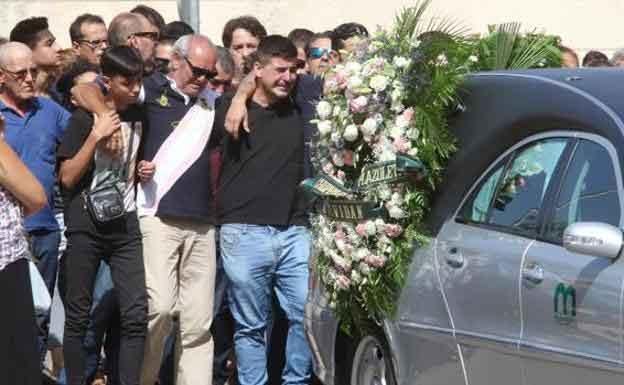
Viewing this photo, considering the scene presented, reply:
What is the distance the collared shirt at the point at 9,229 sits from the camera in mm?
5863

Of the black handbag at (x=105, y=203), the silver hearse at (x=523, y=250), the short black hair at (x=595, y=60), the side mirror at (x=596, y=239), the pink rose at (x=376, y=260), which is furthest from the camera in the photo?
the short black hair at (x=595, y=60)

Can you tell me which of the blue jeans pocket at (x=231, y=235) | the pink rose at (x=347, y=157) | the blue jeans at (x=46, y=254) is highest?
the pink rose at (x=347, y=157)

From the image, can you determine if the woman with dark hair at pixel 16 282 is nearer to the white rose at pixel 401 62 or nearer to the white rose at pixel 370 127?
the white rose at pixel 370 127

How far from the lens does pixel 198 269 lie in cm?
867

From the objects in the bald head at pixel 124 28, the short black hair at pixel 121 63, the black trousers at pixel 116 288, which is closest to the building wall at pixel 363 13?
the bald head at pixel 124 28

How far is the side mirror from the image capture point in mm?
5383

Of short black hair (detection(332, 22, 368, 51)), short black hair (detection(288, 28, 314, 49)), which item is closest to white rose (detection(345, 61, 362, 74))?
short black hair (detection(332, 22, 368, 51))

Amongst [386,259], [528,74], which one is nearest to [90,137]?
[386,259]

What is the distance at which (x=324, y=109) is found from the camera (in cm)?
771

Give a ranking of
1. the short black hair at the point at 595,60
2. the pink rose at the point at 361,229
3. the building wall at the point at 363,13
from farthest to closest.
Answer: the building wall at the point at 363,13
the short black hair at the point at 595,60
the pink rose at the point at 361,229

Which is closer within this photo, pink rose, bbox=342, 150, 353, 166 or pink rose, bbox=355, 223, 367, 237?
pink rose, bbox=355, 223, 367, 237

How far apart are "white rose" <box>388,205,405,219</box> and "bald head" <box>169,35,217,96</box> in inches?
75.2

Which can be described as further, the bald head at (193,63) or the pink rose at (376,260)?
the bald head at (193,63)

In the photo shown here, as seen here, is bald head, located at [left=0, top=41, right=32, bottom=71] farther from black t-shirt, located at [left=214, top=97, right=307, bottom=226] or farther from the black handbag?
black t-shirt, located at [left=214, top=97, right=307, bottom=226]
